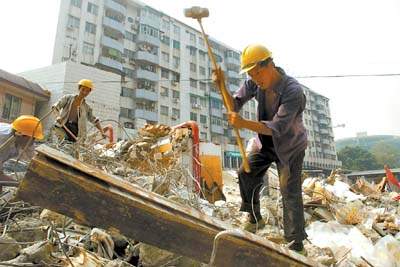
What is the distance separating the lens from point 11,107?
588 inches

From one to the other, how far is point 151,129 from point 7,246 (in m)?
3.60

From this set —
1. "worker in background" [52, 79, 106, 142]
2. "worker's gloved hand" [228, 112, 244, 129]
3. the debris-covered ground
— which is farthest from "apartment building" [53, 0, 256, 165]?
"worker's gloved hand" [228, 112, 244, 129]

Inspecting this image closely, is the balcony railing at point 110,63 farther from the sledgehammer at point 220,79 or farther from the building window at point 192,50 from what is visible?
the sledgehammer at point 220,79

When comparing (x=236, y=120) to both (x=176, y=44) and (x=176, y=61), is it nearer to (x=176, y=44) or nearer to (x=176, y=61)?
(x=176, y=61)

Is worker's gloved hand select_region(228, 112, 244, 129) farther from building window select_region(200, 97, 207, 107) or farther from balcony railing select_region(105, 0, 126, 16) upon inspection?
building window select_region(200, 97, 207, 107)

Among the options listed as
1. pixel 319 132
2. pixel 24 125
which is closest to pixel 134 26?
pixel 24 125

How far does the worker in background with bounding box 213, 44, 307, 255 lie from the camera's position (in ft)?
8.18

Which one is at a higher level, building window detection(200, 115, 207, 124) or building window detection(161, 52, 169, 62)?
building window detection(161, 52, 169, 62)

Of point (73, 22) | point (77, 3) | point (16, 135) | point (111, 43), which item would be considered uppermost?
point (77, 3)

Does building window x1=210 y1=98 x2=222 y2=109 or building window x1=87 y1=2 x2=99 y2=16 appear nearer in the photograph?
building window x1=87 y1=2 x2=99 y2=16

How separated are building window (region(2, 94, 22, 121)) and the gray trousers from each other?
49.0 ft

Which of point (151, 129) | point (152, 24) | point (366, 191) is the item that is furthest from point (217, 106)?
point (151, 129)

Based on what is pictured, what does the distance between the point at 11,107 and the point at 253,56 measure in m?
15.3

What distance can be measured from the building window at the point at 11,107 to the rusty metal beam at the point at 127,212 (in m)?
15.7
